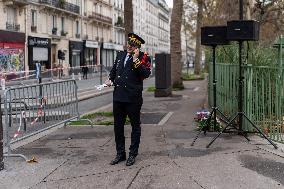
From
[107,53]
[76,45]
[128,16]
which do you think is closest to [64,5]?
[76,45]

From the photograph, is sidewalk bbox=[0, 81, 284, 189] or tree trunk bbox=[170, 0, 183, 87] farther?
tree trunk bbox=[170, 0, 183, 87]

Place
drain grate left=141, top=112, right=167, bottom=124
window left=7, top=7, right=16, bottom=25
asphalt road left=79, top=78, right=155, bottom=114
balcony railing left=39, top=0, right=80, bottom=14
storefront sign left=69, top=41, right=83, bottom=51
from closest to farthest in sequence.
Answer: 1. drain grate left=141, top=112, right=167, bottom=124
2. asphalt road left=79, top=78, right=155, bottom=114
3. window left=7, top=7, right=16, bottom=25
4. balcony railing left=39, top=0, right=80, bottom=14
5. storefront sign left=69, top=41, right=83, bottom=51

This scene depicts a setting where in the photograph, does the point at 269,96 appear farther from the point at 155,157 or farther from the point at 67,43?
the point at 67,43

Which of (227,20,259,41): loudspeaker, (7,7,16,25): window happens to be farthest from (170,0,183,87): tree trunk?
(7,7,16,25): window

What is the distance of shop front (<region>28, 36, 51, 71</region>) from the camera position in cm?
4662

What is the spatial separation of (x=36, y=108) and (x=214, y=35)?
373 centimetres

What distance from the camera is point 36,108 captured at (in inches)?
384

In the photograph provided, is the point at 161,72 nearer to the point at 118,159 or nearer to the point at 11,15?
the point at 118,159

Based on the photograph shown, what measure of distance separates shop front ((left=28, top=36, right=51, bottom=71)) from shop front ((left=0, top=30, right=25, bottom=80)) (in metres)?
1.64

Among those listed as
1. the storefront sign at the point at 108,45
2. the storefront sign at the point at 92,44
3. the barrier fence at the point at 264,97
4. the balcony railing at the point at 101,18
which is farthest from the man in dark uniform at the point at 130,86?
the storefront sign at the point at 108,45

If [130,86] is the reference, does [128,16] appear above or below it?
above

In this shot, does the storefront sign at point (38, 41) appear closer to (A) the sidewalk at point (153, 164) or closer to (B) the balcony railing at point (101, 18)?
(B) the balcony railing at point (101, 18)

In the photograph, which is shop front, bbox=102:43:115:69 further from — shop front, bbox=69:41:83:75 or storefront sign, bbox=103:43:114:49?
shop front, bbox=69:41:83:75

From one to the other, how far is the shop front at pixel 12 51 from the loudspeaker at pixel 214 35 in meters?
32.3
